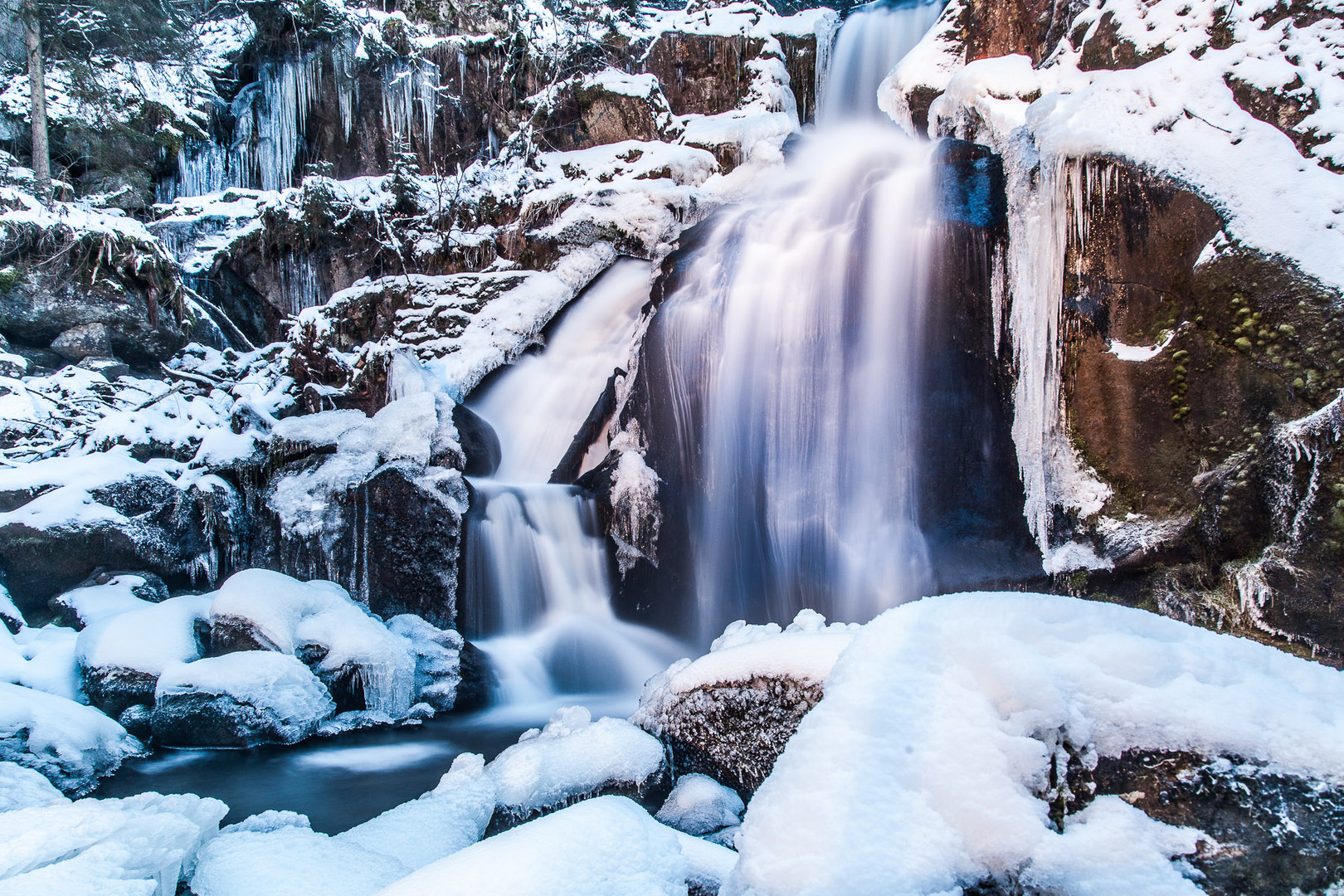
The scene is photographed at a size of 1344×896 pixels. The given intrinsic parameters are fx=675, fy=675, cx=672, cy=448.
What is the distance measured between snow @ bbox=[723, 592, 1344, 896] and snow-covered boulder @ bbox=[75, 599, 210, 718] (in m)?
5.03

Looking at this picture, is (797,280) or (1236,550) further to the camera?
(797,280)

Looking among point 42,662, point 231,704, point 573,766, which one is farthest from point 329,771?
point 42,662

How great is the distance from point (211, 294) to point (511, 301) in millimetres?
6854

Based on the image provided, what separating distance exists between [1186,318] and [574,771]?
496 cm

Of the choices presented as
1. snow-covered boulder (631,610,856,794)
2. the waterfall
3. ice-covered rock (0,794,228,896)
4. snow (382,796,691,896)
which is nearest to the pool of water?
ice-covered rock (0,794,228,896)

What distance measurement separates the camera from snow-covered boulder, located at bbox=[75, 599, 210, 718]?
184 inches

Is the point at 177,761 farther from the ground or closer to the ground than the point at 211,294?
closer to the ground

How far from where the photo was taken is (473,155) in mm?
12852

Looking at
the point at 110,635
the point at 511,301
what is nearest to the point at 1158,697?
the point at 110,635

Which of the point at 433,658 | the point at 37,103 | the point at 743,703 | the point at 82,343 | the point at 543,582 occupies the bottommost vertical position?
the point at 433,658

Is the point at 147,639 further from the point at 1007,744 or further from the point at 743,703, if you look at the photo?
the point at 1007,744

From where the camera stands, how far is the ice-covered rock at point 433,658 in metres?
5.34

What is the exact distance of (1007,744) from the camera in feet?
4.65

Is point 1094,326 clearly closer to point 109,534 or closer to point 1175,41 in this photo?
point 1175,41
